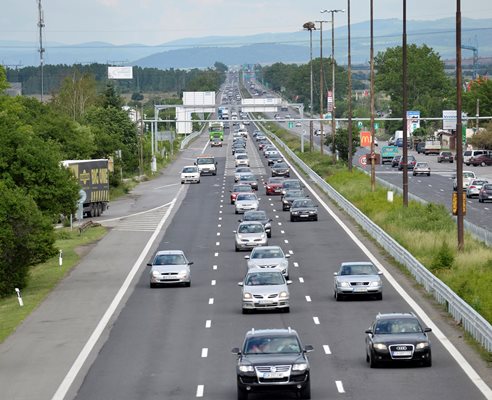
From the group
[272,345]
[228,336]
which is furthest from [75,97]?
[272,345]

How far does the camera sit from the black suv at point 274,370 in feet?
87.0

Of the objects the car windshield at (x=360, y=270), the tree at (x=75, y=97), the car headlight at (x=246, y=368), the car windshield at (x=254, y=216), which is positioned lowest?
the car windshield at (x=254, y=216)

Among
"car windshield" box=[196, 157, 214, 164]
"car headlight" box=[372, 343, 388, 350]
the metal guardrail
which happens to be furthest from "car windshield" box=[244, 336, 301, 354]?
"car windshield" box=[196, 157, 214, 164]

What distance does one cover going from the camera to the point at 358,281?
43469 millimetres

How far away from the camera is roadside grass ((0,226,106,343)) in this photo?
43.0m

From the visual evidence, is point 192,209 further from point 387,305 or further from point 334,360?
point 334,360

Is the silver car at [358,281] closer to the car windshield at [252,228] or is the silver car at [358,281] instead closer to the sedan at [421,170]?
the car windshield at [252,228]

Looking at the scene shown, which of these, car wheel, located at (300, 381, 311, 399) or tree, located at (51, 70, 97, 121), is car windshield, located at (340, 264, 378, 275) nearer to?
car wheel, located at (300, 381, 311, 399)

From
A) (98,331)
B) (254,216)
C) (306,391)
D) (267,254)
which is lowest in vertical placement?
(98,331)

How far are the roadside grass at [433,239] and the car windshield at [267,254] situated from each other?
5426mm

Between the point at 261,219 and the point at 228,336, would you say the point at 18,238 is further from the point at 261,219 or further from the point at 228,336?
the point at 261,219

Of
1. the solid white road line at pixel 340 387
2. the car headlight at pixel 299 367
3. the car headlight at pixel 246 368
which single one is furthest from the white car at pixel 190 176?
the car headlight at pixel 299 367

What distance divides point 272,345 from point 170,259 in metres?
22.5

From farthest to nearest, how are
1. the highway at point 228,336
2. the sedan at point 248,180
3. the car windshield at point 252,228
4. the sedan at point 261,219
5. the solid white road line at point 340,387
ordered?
1. the sedan at point 248,180
2. the sedan at point 261,219
3. the car windshield at point 252,228
4. the highway at point 228,336
5. the solid white road line at point 340,387
